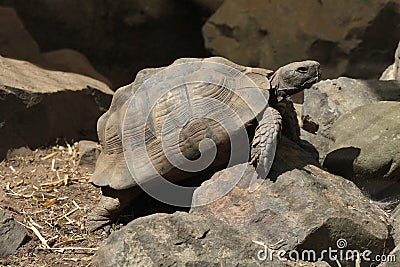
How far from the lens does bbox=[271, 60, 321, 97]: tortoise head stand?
3.83m

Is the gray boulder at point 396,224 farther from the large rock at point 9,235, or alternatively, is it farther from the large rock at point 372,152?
the large rock at point 9,235

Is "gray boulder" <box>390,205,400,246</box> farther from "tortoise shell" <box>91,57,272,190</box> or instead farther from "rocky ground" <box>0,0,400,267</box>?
"tortoise shell" <box>91,57,272,190</box>

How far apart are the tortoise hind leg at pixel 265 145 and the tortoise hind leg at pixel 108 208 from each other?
2.68 ft

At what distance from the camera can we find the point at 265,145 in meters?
3.58

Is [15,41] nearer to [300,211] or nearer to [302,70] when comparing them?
[302,70]

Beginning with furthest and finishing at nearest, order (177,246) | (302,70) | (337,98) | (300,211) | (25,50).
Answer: (25,50), (337,98), (302,70), (300,211), (177,246)

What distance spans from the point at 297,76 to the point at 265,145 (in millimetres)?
514

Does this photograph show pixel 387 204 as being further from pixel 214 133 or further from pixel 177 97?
pixel 177 97

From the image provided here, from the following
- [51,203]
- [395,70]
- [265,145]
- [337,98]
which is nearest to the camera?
[265,145]

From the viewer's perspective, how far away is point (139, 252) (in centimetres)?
289

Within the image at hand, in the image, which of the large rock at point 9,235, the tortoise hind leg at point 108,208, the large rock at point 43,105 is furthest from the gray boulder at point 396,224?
the large rock at point 43,105

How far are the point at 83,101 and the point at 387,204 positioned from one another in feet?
9.24

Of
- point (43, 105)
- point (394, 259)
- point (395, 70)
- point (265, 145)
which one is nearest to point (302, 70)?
point (265, 145)

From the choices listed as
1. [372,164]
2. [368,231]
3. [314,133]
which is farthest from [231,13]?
[368,231]
